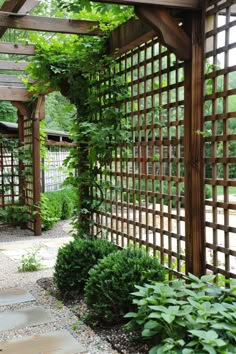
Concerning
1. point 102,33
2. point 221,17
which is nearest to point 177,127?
point 221,17

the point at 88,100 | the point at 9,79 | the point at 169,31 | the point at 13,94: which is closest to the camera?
the point at 169,31

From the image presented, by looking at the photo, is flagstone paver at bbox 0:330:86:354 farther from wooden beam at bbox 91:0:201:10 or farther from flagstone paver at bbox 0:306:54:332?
wooden beam at bbox 91:0:201:10

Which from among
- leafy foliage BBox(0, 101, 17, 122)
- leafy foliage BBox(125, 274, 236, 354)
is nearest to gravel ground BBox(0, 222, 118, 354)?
leafy foliage BBox(125, 274, 236, 354)

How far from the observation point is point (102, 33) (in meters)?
4.04

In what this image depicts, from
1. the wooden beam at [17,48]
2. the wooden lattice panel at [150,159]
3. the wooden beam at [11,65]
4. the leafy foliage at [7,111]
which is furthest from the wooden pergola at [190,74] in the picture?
the leafy foliage at [7,111]

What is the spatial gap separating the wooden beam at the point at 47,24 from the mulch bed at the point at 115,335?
237 centimetres

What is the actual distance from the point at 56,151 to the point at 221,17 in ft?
25.7

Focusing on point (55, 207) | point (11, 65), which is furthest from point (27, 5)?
point (55, 207)

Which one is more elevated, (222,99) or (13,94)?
(13,94)

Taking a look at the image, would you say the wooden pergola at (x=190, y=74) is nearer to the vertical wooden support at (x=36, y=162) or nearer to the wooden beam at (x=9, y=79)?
the wooden beam at (x=9, y=79)

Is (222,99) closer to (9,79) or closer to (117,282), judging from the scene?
(117,282)

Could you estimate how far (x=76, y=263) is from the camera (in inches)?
144

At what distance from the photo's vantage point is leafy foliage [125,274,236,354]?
2.00 meters

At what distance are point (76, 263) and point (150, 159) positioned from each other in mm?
1091
